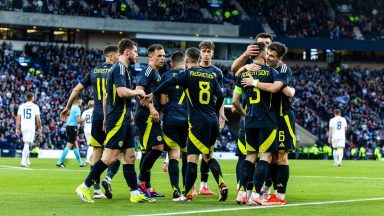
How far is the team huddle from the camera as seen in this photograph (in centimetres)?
1442

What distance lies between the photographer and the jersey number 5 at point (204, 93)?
15.2 m

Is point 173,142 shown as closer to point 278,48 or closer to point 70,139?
point 278,48

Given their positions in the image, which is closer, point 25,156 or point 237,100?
point 237,100

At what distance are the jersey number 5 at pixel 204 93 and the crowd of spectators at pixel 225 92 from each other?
3291 cm

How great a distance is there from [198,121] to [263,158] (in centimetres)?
153

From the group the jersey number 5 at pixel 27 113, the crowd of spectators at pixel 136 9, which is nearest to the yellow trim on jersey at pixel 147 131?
the jersey number 5 at pixel 27 113

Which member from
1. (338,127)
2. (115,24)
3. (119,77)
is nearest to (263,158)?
(119,77)

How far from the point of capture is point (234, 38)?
237 feet

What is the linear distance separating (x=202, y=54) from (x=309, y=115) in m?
50.4

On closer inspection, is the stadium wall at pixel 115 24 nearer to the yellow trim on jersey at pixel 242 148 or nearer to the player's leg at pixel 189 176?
the yellow trim on jersey at pixel 242 148

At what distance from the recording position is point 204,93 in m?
15.3

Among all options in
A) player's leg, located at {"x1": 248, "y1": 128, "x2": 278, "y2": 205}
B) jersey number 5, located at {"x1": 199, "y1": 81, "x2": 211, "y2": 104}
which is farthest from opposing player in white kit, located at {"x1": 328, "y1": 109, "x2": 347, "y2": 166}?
player's leg, located at {"x1": 248, "y1": 128, "x2": 278, "y2": 205}

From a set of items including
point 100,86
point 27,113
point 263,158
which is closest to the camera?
point 263,158

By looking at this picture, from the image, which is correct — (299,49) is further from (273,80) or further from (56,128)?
(273,80)
